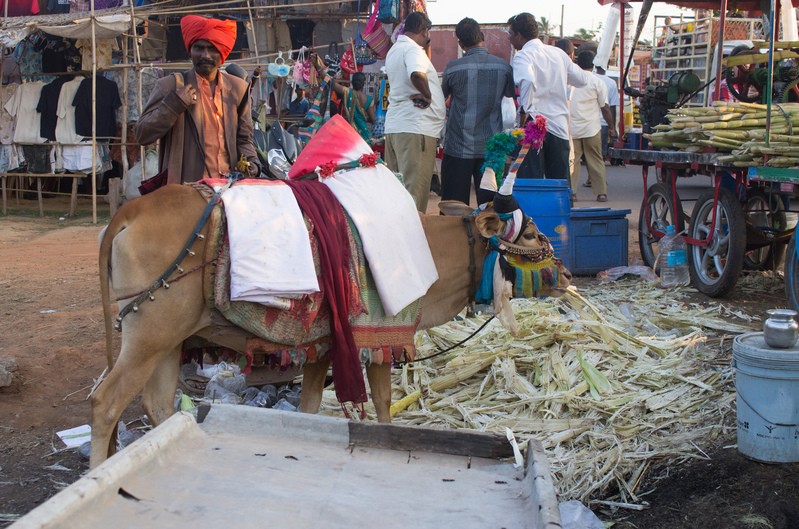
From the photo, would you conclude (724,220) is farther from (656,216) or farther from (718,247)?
(656,216)

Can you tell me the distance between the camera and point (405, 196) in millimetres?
4422

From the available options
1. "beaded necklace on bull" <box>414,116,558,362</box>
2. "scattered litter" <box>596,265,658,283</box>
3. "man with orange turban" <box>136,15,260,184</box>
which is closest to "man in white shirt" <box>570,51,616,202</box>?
"scattered litter" <box>596,265,658,283</box>

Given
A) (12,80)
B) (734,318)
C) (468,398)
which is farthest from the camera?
(12,80)

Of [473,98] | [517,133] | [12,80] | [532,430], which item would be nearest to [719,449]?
[532,430]

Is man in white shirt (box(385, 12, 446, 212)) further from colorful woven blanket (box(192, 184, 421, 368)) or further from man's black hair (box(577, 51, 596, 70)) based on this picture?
man's black hair (box(577, 51, 596, 70))

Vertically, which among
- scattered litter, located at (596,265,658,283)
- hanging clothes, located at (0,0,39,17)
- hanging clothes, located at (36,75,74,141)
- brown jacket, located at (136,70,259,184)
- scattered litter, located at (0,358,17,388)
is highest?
hanging clothes, located at (0,0,39,17)

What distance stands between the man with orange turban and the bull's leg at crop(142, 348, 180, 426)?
1.24 metres

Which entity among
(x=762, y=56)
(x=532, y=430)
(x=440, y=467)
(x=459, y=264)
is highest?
(x=762, y=56)

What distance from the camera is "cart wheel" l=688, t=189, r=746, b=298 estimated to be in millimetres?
6832

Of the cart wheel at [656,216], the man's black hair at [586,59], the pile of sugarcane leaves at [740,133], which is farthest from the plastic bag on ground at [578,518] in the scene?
the man's black hair at [586,59]

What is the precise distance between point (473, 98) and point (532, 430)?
4.02m

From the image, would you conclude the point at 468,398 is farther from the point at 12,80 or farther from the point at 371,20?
the point at 12,80

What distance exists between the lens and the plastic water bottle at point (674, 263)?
7844mm

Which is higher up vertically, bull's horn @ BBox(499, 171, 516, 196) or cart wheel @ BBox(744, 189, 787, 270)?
bull's horn @ BBox(499, 171, 516, 196)
